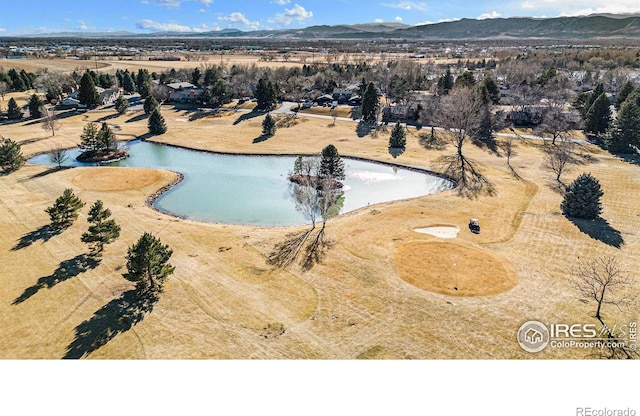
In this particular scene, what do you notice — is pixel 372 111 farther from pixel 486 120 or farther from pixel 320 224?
pixel 320 224

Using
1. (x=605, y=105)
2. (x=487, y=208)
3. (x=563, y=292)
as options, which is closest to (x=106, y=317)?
(x=563, y=292)

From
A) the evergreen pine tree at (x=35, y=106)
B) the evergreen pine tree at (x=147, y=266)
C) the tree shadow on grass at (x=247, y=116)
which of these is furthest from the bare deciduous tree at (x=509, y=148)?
the evergreen pine tree at (x=35, y=106)

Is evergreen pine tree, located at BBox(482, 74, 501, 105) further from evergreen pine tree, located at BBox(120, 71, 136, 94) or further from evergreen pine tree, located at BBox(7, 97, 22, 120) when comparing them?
evergreen pine tree, located at BBox(7, 97, 22, 120)

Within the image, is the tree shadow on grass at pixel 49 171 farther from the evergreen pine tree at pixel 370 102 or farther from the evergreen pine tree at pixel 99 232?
the evergreen pine tree at pixel 370 102

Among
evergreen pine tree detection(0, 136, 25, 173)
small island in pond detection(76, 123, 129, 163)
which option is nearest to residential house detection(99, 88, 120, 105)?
small island in pond detection(76, 123, 129, 163)

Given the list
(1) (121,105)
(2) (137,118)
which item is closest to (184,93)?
(1) (121,105)

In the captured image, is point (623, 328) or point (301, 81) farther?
point (301, 81)
